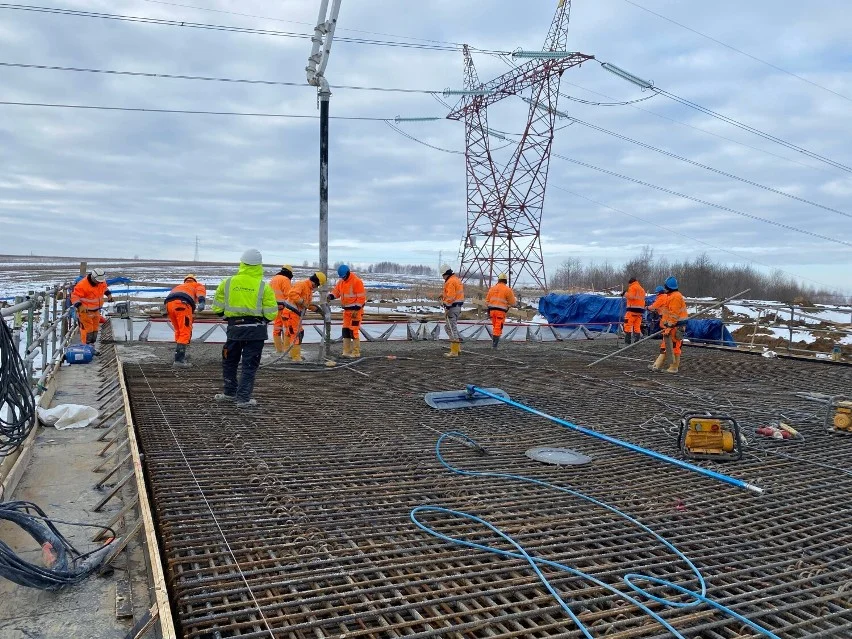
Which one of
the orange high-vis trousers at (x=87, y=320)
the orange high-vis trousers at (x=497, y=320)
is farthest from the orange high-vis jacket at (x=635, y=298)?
the orange high-vis trousers at (x=87, y=320)

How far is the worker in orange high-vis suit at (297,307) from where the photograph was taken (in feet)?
30.8

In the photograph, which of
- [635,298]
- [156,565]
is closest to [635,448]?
[156,565]

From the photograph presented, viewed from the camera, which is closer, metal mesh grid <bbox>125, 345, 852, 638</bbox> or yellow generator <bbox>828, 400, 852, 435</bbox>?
metal mesh grid <bbox>125, 345, 852, 638</bbox>

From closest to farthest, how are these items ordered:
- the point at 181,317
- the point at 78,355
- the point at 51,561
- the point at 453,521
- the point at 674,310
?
the point at 51,561
the point at 453,521
the point at 78,355
the point at 181,317
the point at 674,310

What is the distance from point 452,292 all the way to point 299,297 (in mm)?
2958

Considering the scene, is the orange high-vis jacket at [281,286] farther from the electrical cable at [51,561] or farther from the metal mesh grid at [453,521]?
the electrical cable at [51,561]

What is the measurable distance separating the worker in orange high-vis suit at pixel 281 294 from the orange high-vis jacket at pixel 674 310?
5.95 m

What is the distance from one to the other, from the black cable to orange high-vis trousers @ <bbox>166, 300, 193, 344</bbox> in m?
4.99

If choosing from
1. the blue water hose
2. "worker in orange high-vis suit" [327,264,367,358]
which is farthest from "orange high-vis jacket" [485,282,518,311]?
the blue water hose

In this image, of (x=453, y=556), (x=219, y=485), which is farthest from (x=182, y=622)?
(x=219, y=485)

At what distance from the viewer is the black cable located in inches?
144

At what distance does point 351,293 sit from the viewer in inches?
393

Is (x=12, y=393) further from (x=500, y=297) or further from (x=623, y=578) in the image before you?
(x=500, y=297)

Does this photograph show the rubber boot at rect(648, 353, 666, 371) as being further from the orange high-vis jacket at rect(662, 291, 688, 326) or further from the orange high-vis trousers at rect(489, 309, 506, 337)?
the orange high-vis trousers at rect(489, 309, 506, 337)
